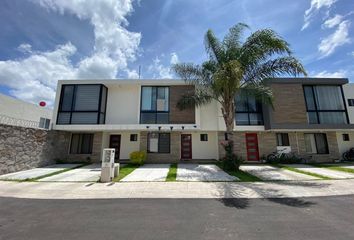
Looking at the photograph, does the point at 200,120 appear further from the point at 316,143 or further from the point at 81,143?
the point at 81,143

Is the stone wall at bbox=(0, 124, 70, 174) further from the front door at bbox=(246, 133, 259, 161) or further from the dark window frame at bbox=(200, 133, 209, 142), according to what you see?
the front door at bbox=(246, 133, 259, 161)

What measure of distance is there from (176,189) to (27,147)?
35.4 feet

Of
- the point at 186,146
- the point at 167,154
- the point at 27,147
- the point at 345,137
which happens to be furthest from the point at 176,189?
the point at 345,137

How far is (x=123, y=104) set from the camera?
53.4ft

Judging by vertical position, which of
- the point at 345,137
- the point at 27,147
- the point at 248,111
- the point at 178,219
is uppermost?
the point at 248,111

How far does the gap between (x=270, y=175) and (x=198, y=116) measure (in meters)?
6.65

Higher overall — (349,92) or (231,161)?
(349,92)

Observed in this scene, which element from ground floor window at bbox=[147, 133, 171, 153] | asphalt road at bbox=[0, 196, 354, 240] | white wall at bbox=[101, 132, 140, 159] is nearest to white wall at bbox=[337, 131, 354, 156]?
asphalt road at bbox=[0, 196, 354, 240]

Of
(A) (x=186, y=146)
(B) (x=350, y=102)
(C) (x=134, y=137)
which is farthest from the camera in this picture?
(C) (x=134, y=137)

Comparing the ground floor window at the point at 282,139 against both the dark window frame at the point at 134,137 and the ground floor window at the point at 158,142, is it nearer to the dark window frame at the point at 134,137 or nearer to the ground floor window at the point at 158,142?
the ground floor window at the point at 158,142

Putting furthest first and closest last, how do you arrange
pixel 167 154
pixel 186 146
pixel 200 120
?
1. pixel 186 146
2. pixel 167 154
3. pixel 200 120

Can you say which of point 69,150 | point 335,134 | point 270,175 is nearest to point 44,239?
point 270,175

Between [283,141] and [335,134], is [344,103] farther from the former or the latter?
[283,141]

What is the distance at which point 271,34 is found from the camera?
9.65 meters
